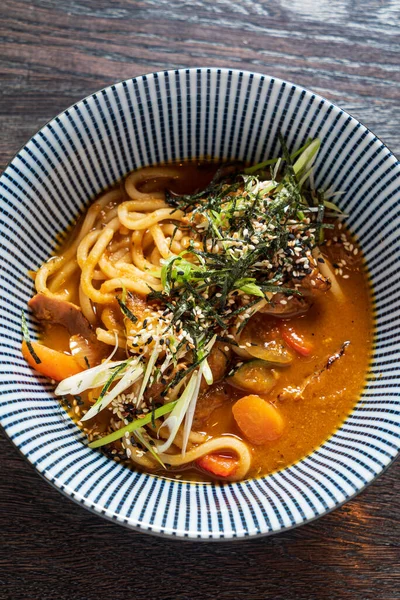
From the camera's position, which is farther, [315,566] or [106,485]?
[315,566]

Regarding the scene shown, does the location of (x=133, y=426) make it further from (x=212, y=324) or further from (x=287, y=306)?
(x=287, y=306)

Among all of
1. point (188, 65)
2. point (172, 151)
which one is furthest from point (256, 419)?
point (188, 65)

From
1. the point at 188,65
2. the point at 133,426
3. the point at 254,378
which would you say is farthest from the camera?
the point at 188,65

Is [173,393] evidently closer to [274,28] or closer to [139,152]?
[139,152]

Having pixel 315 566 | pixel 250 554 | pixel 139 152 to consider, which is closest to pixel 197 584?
pixel 250 554

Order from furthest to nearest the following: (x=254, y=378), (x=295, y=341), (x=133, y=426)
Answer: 1. (x=295, y=341)
2. (x=254, y=378)
3. (x=133, y=426)

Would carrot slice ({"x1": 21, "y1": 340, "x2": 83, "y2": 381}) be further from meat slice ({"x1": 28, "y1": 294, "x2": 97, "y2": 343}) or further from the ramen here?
meat slice ({"x1": 28, "y1": 294, "x2": 97, "y2": 343})
